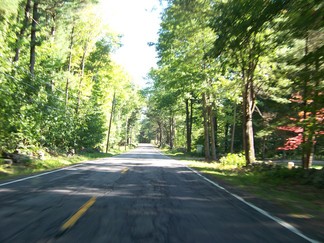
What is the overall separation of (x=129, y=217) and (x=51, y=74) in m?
26.9

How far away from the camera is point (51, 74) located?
3084 centimetres

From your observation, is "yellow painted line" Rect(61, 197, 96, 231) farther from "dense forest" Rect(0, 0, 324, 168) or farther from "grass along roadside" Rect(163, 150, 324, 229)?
"dense forest" Rect(0, 0, 324, 168)

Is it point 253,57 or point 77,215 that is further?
point 253,57

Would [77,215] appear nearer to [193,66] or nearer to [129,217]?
[129,217]

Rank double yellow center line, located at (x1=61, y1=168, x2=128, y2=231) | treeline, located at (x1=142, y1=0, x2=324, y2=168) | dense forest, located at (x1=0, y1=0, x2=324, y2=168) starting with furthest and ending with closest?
1. dense forest, located at (x1=0, y1=0, x2=324, y2=168)
2. treeline, located at (x1=142, y1=0, x2=324, y2=168)
3. double yellow center line, located at (x1=61, y1=168, x2=128, y2=231)

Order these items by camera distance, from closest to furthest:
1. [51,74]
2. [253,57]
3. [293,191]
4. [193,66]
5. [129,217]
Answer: [129,217], [293,191], [253,57], [193,66], [51,74]

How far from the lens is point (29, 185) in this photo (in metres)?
10.4

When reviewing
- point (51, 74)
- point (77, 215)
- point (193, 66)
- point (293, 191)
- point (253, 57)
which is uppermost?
point (51, 74)

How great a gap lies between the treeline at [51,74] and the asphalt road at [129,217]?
10.7 metres

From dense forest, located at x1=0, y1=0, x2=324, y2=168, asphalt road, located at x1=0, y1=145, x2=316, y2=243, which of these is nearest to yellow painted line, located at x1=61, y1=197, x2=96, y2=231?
asphalt road, located at x1=0, y1=145, x2=316, y2=243

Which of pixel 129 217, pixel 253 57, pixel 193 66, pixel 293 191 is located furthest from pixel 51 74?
pixel 129 217

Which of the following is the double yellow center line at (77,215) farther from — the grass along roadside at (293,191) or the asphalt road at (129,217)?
the grass along roadside at (293,191)

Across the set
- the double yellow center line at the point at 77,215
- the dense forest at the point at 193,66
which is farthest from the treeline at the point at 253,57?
the double yellow center line at the point at 77,215

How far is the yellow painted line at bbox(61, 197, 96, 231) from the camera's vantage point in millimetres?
5609
